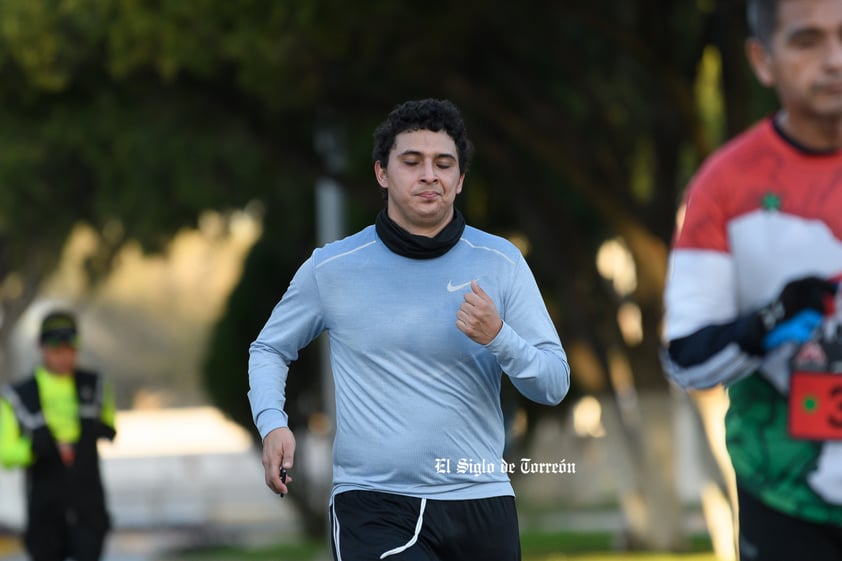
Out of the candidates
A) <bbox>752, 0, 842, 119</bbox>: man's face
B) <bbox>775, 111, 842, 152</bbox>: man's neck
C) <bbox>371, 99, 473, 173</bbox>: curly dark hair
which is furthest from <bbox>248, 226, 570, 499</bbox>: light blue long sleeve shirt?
<bbox>752, 0, 842, 119</bbox>: man's face

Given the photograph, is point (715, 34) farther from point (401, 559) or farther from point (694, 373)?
point (694, 373)

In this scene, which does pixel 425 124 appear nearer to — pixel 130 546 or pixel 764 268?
pixel 764 268

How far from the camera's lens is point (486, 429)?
5.28 metres

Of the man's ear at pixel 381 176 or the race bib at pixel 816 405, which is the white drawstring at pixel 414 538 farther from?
the race bib at pixel 816 405

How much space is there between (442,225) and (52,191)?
16323 mm

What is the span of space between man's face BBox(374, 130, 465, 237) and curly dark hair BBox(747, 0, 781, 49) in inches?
65.8

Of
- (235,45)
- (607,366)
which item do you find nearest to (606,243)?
(607,366)

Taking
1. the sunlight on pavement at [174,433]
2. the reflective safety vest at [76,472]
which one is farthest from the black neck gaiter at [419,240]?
the sunlight on pavement at [174,433]

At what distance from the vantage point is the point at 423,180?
530cm

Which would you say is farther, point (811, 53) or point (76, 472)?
point (76, 472)

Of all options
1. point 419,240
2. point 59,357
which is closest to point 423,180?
point 419,240

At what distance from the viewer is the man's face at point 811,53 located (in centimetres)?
358

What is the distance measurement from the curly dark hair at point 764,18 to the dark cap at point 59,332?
697cm

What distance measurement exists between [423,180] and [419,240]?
0.18m
